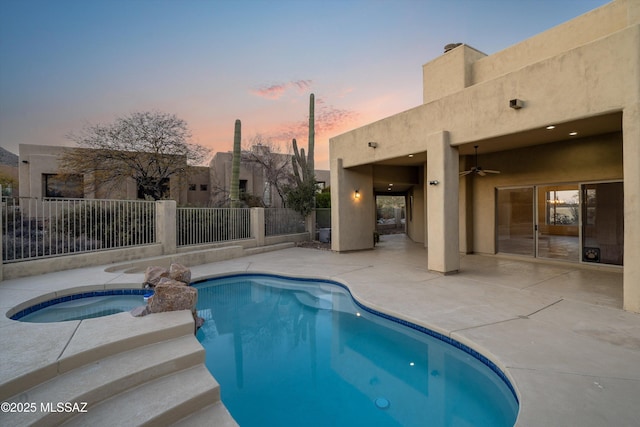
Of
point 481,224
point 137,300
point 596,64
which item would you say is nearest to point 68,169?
point 137,300

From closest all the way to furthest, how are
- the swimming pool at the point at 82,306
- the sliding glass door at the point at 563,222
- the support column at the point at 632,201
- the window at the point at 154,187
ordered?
the support column at the point at 632,201 → the swimming pool at the point at 82,306 → the sliding glass door at the point at 563,222 → the window at the point at 154,187

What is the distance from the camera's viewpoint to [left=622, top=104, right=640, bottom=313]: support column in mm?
4496

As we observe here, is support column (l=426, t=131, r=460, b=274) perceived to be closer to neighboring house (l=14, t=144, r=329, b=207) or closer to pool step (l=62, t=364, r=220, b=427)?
pool step (l=62, t=364, r=220, b=427)

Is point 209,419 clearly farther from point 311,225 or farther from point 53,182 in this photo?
point 53,182

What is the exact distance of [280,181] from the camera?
853 inches

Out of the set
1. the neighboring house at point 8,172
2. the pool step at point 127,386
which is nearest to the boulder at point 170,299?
the pool step at point 127,386

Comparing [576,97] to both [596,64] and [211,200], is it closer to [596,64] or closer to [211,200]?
[596,64]

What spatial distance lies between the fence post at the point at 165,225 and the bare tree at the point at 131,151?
8.65m

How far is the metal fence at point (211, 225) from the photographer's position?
9977 mm

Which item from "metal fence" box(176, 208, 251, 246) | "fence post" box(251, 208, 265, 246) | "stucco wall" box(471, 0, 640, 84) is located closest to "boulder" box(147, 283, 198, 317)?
"metal fence" box(176, 208, 251, 246)

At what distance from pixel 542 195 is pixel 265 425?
10090mm

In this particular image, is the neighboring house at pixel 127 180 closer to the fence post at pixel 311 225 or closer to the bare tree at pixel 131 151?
the bare tree at pixel 131 151

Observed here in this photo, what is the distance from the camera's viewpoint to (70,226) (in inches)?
308

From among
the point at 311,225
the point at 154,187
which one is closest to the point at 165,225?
the point at 311,225
